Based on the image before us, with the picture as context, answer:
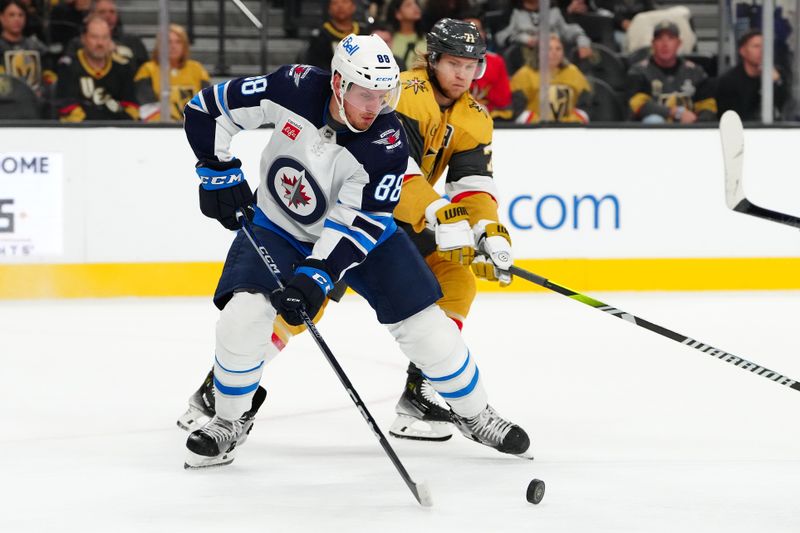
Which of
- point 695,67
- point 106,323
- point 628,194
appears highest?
point 695,67

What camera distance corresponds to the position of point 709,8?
673 centimetres

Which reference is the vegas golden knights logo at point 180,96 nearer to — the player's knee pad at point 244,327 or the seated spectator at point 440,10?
the seated spectator at point 440,10

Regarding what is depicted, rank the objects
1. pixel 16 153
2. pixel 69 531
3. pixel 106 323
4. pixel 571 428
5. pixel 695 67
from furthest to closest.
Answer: pixel 695 67 → pixel 16 153 → pixel 106 323 → pixel 571 428 → pixel 69 531

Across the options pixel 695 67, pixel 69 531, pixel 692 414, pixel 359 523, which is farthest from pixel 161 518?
pixel 695 67

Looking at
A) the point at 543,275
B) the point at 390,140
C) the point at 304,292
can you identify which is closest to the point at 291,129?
the point at 390,140

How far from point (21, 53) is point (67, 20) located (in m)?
0.28

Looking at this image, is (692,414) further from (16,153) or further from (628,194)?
(16,153)

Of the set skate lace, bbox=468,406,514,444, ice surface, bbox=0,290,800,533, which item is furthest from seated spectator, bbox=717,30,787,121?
skate lace, bbox=468,406,514,444

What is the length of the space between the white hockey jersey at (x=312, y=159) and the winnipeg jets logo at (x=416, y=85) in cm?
38

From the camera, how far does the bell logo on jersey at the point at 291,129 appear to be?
3.07 m

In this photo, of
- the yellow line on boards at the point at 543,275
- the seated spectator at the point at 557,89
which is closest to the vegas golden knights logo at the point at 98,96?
the yellow line on boards at the point at 543,275

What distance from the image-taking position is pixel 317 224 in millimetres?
3160

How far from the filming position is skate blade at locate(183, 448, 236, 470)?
124 inches

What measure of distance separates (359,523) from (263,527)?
0.20 meters
